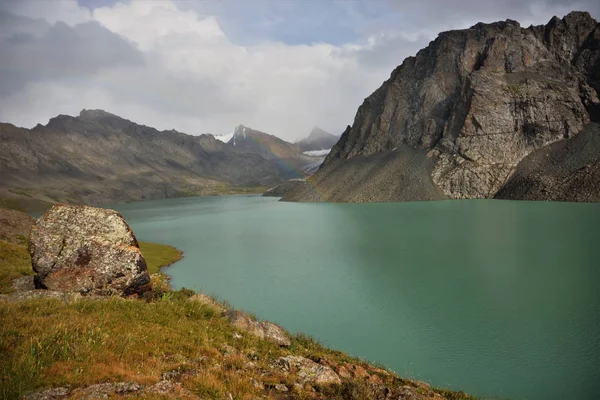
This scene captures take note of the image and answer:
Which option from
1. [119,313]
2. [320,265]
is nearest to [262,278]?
[320,265]

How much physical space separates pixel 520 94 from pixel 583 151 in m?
39.8

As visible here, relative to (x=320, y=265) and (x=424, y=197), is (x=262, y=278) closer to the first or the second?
(x=320, y=265)

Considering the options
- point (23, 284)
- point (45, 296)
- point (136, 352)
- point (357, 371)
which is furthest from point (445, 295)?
point (23, 284)

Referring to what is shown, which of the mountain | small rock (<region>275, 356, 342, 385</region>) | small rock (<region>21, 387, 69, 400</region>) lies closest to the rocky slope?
the mountain

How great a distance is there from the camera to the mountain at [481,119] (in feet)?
434

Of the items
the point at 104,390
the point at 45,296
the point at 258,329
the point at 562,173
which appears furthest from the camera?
the point at 562,173

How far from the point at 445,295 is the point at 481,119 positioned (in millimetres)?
141061

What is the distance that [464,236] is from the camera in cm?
5459

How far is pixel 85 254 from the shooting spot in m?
17.2

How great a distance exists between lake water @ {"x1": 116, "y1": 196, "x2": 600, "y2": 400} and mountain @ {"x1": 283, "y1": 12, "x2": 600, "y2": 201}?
76.2 meters

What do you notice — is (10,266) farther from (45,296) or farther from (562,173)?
(562,173)

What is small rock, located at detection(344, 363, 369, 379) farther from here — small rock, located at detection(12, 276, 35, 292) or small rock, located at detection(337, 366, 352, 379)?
small rock, located at detection(12, 276, 35, 292)

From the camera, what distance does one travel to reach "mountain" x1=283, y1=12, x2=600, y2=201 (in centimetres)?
13225

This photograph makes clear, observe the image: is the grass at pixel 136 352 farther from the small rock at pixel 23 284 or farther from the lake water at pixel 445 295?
the lake water at pixel 445 295
